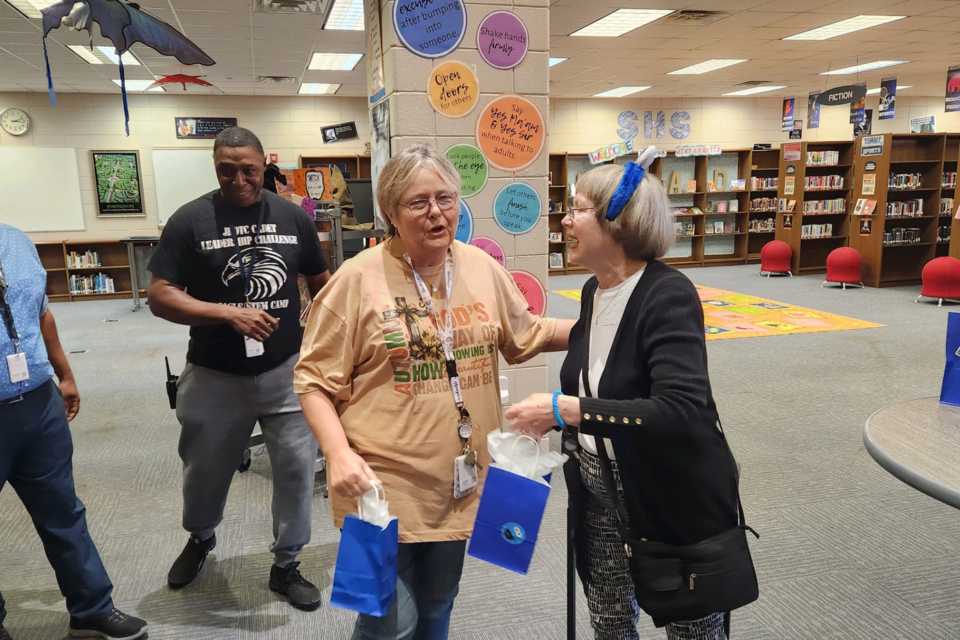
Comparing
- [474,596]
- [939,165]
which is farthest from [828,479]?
[939,165]

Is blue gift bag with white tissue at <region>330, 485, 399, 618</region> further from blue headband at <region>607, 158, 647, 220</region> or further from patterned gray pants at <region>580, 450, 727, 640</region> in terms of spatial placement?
Answer: blue headband at <region>607, 158, 647, 220</region>

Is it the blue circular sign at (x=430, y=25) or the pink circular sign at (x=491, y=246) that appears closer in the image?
the blue circular sign at (x=430, y=25)

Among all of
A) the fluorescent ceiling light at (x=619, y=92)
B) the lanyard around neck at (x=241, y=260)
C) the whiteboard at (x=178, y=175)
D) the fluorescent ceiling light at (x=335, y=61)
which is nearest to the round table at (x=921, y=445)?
the lanyard around neck at (x=241, y=260)

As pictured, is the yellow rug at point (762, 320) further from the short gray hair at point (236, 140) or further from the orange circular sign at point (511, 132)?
the short gray hair at point (236, 140)

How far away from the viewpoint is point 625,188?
4.27ft

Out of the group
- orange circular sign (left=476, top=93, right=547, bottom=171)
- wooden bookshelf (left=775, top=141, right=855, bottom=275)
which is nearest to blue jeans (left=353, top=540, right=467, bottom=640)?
orange circular sign (left=476, top=93, right=547, bottom=171)

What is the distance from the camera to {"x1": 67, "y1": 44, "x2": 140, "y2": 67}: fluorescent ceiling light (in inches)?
290

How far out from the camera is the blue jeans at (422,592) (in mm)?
1385

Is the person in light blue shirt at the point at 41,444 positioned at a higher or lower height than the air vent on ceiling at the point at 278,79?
lower

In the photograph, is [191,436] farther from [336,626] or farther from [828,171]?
[828,171]

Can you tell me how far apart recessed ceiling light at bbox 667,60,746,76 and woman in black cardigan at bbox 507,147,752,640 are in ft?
30.7

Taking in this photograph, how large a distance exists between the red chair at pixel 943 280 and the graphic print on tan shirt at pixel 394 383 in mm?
8359

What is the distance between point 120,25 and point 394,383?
204 centimetres

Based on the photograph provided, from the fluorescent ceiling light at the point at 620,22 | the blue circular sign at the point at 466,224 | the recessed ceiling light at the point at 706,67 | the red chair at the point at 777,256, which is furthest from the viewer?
the red chair at the point at 777,256
